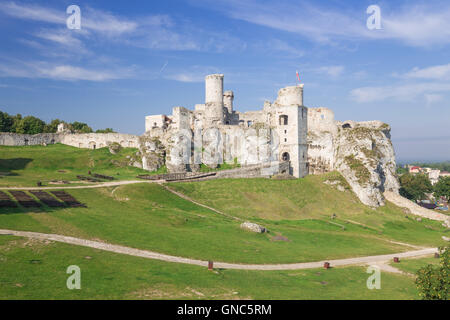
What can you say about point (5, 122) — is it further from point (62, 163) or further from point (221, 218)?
point (221, 218)

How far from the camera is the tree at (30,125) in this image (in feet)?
325

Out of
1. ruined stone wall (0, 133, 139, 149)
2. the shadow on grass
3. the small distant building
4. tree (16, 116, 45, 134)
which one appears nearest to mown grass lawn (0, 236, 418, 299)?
the shadow on grass

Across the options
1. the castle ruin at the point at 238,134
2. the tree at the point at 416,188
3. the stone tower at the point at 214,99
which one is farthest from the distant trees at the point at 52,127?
the tree at the point at 416,188

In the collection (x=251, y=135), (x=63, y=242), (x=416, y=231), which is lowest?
(x=416, y=231)

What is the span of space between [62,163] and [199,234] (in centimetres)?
4662

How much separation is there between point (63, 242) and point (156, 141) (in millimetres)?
46771

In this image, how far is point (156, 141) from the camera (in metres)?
74.1

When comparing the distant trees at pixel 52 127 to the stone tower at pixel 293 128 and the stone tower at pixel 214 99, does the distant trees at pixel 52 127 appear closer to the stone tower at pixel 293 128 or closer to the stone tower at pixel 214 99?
the stone tower at pixel 214 99

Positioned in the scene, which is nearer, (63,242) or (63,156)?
(63,242)

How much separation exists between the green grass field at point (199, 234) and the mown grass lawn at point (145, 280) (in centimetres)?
8

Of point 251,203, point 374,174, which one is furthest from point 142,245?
point 374,174

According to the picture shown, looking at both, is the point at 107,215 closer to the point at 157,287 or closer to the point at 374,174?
the point at 157,287

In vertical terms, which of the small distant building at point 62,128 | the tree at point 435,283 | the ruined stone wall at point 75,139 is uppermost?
the small distant building at point 62,128
